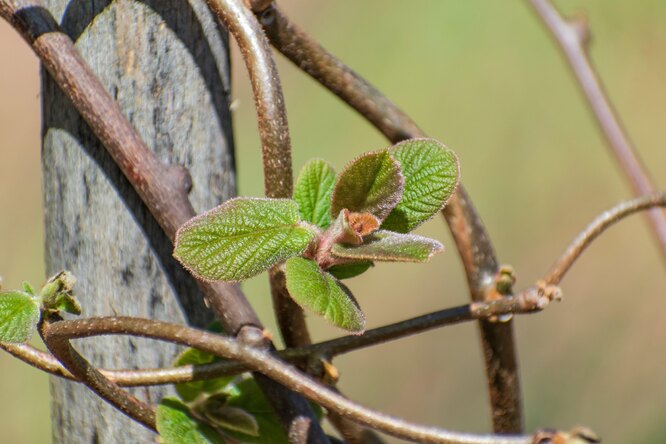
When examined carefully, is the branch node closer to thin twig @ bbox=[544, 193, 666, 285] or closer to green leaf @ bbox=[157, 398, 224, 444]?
thin twig @ bbox=[544, 193, 666, 285]

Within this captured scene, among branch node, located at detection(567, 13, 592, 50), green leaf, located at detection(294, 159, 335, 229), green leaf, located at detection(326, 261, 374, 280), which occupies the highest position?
branch node, located at detection(567, 13, 592, 50)

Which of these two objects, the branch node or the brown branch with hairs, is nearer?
the brown branch with hairs

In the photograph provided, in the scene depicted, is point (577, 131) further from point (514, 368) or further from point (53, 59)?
point (53, 59)

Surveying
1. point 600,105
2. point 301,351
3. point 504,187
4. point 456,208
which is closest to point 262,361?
point 301,351

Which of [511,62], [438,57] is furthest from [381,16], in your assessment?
[511,62]

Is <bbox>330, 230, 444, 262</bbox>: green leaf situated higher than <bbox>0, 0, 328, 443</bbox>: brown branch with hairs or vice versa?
<bbox>0, 0, 328, 443</bbox>: brown branch with hairs

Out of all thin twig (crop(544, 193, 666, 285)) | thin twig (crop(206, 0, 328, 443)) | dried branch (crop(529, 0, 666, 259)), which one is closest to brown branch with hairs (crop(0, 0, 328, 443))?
thin twig (crop(206, 0, 328, 443))

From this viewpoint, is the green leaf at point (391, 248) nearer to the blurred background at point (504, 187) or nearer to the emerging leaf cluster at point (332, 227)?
the emerging leaf cluster at point (332, 227)
